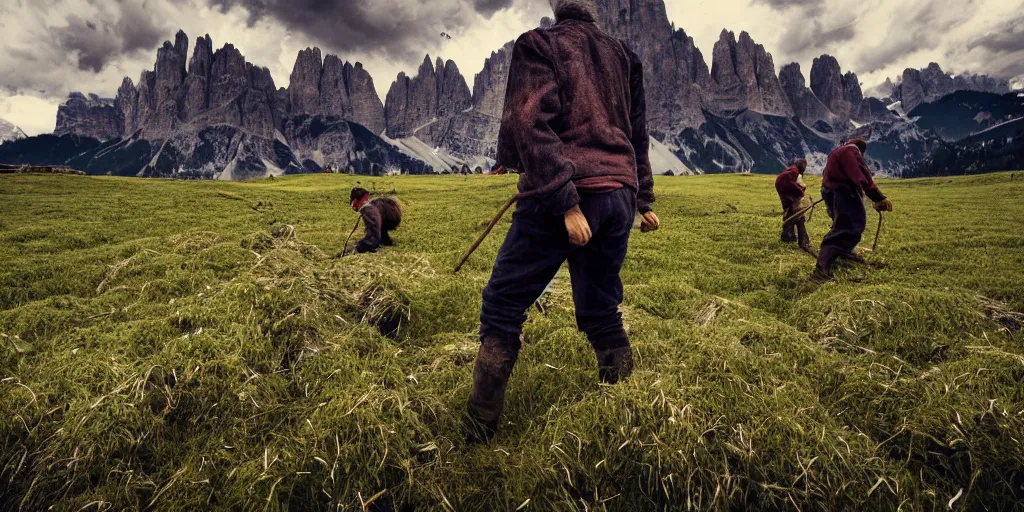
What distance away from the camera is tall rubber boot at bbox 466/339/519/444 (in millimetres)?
2820

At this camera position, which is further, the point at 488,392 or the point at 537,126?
the point at 488,392

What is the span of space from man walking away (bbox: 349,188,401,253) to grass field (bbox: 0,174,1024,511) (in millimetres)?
4794

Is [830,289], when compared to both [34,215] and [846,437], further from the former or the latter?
[34,215]

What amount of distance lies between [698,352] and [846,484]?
129 centimetres

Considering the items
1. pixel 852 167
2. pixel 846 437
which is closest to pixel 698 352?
A: pixel 846 437

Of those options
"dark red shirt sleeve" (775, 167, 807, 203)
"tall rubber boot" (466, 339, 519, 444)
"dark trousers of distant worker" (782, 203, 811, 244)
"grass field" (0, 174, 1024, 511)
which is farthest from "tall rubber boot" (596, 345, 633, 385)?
"dark red shirt sleeve" (775, 167, 807, 203)

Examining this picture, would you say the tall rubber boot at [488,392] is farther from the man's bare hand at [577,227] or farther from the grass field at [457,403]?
the man's bare hand at [577,227]

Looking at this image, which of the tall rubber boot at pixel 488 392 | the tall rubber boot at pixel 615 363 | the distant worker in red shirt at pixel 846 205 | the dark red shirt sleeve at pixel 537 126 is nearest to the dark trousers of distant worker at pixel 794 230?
the distant worker in red shirt at pixel 846 205

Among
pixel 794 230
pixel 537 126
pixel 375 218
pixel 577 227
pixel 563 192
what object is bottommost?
pixel 794 230

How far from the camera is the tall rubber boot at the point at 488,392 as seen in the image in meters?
2.82

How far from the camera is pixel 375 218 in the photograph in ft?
34.1

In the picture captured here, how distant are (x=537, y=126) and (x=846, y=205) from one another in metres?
8.00

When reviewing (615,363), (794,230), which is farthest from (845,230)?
(615,363)

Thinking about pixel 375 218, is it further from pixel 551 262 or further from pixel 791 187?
pixel 791 187
